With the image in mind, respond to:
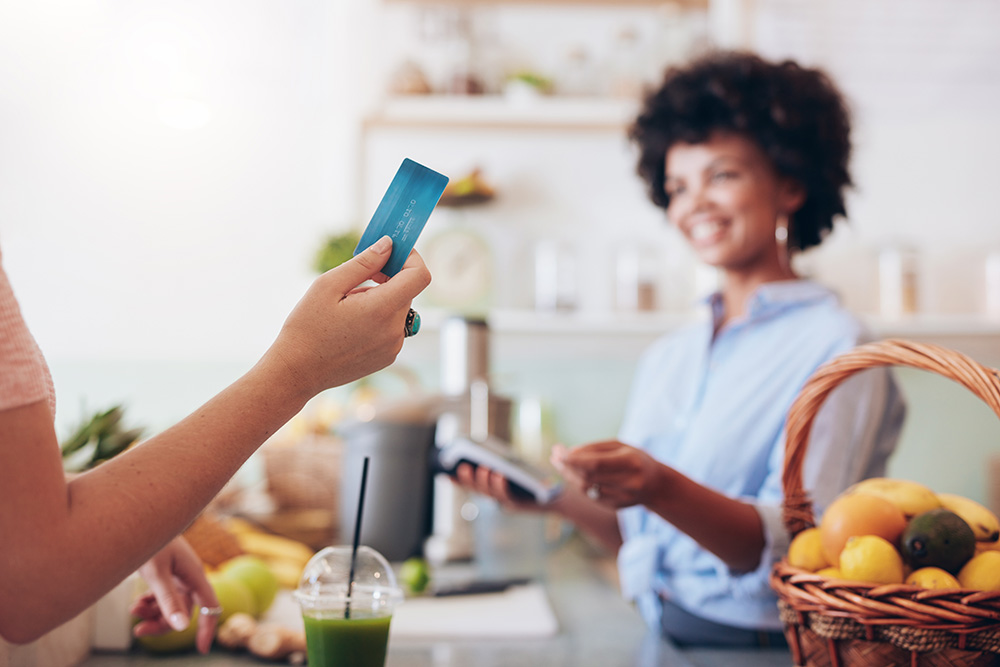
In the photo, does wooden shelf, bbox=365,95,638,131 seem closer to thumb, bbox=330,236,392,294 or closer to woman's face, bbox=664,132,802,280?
woman's face, bbox=664,132,802,280

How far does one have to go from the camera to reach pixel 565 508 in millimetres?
1377

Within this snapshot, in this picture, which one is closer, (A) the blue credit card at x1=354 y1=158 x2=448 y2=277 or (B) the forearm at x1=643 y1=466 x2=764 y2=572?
(A) the blue credit card at x1=354 y1=158 x2=448 y2=277

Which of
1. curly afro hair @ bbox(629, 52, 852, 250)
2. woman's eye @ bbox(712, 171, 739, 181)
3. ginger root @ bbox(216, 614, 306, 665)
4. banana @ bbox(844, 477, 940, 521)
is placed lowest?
ginger root @ bbox(216, 614, 306, 665)

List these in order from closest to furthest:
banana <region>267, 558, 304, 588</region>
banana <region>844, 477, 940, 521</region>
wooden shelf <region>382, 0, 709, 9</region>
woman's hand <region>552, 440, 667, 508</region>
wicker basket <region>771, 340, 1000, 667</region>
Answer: wicker basket <region>771, 340, 1000, 667</region>, banana <region>844, 477, 940, 521</region>, woman's hand <region>552, 440, 667, 508</region>, banana <region>267, 558, 304, 588</region>, wooden shelf <region>382, 0, 709, 9</region>

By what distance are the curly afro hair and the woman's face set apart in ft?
0.07

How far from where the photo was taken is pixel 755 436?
113 cm

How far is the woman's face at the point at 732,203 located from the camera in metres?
1.28

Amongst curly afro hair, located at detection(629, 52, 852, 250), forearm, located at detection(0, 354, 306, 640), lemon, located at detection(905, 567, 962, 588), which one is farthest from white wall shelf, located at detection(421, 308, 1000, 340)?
forearm, located at detection(0, 354, 306, 640)

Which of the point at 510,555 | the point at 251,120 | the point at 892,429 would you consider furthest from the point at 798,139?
the point at 251,120

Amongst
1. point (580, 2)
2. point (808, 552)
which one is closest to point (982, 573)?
point (808, 552)

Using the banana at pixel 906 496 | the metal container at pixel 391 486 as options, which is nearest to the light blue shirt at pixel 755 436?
the banana at pixel 906 496

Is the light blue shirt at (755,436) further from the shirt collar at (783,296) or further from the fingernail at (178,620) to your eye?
the fingernail at (178,620)

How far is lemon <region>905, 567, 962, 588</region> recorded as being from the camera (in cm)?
68

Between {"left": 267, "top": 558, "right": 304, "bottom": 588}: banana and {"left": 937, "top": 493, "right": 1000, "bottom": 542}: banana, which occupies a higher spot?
{"left": 937, "top": 493, "right": 1000, "bottom": 542}: banana
